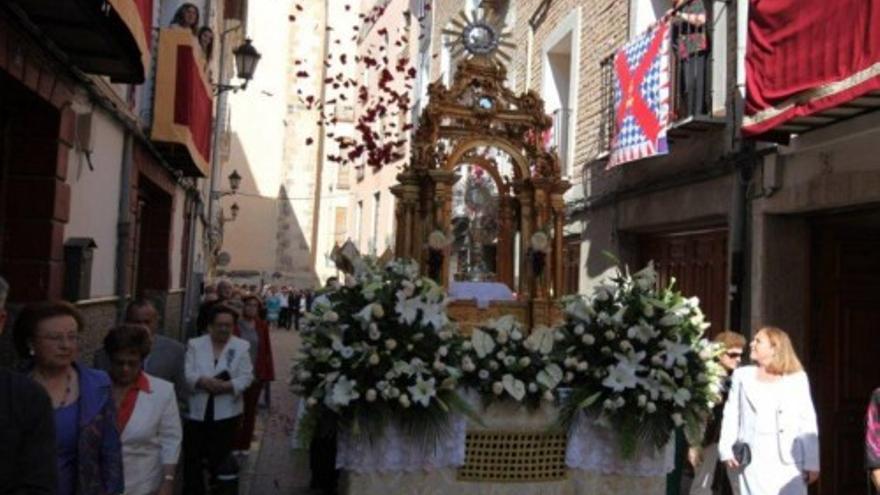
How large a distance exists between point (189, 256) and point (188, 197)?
3.82 feet

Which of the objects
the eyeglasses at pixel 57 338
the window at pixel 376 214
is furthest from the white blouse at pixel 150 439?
the window at pixel 376 214

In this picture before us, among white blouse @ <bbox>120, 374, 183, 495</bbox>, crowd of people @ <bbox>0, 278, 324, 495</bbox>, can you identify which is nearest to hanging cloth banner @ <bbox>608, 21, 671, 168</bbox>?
crowd of people @ <bbox>0, 278, 324, 495</bbox>

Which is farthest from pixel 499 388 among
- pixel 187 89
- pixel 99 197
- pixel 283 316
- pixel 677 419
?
pixel 283 316

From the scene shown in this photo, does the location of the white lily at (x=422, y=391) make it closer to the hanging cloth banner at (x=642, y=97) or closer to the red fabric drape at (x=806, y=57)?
the red fabric drape at (x=806, y=57)

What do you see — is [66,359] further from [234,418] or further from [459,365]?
[234,418]

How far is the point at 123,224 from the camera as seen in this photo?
30.0ft

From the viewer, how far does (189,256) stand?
16156 mm

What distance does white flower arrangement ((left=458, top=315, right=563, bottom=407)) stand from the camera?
518 centimetres

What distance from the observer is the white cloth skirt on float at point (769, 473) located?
523cm

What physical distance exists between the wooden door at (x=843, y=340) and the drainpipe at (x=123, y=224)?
6684mm

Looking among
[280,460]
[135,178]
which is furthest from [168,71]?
[280,460]

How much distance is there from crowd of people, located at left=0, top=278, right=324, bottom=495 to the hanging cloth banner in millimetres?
4927

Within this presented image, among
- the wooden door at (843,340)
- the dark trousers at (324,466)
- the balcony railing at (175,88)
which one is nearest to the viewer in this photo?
the dark trousers at (324,466)

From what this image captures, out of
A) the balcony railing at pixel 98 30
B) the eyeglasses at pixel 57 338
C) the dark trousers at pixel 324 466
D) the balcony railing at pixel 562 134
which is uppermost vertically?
the balcony railing at pixel 562 134
